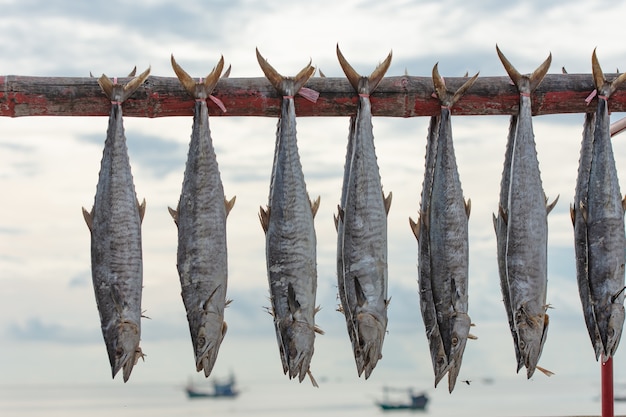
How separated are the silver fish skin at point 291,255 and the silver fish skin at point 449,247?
78cm

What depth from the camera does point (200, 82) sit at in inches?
239

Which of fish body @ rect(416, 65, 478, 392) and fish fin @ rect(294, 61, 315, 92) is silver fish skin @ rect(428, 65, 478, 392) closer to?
fish body @ rect(416, 65, 478, 392)

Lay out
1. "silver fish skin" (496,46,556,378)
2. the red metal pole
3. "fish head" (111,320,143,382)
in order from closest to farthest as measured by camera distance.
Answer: "fish head" (111,320,143,382) < "silver fish skin" (496,46,556,378) < the red metal pole

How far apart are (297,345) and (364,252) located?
0.71 meters

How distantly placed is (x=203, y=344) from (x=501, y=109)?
8.31 ft

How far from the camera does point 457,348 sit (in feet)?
20.0

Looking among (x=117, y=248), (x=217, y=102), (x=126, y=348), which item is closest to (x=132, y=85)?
(x=217, y=102)

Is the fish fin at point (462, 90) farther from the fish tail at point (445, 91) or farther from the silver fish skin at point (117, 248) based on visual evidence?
the silver fish skin at point (117, 248)

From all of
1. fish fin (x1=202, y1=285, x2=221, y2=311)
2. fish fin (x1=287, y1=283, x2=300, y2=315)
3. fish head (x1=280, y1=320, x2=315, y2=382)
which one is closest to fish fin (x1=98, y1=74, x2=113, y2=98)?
fish fin (x1=202, y1=285, x2=221, y2=311)

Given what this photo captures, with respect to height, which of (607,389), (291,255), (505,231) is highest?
(505,231)

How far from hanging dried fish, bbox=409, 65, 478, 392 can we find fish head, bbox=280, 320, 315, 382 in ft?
2.79

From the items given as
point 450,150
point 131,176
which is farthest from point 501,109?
point 131,176

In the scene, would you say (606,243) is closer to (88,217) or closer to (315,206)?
(315,206)

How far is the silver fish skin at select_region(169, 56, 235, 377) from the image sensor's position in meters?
5.80
